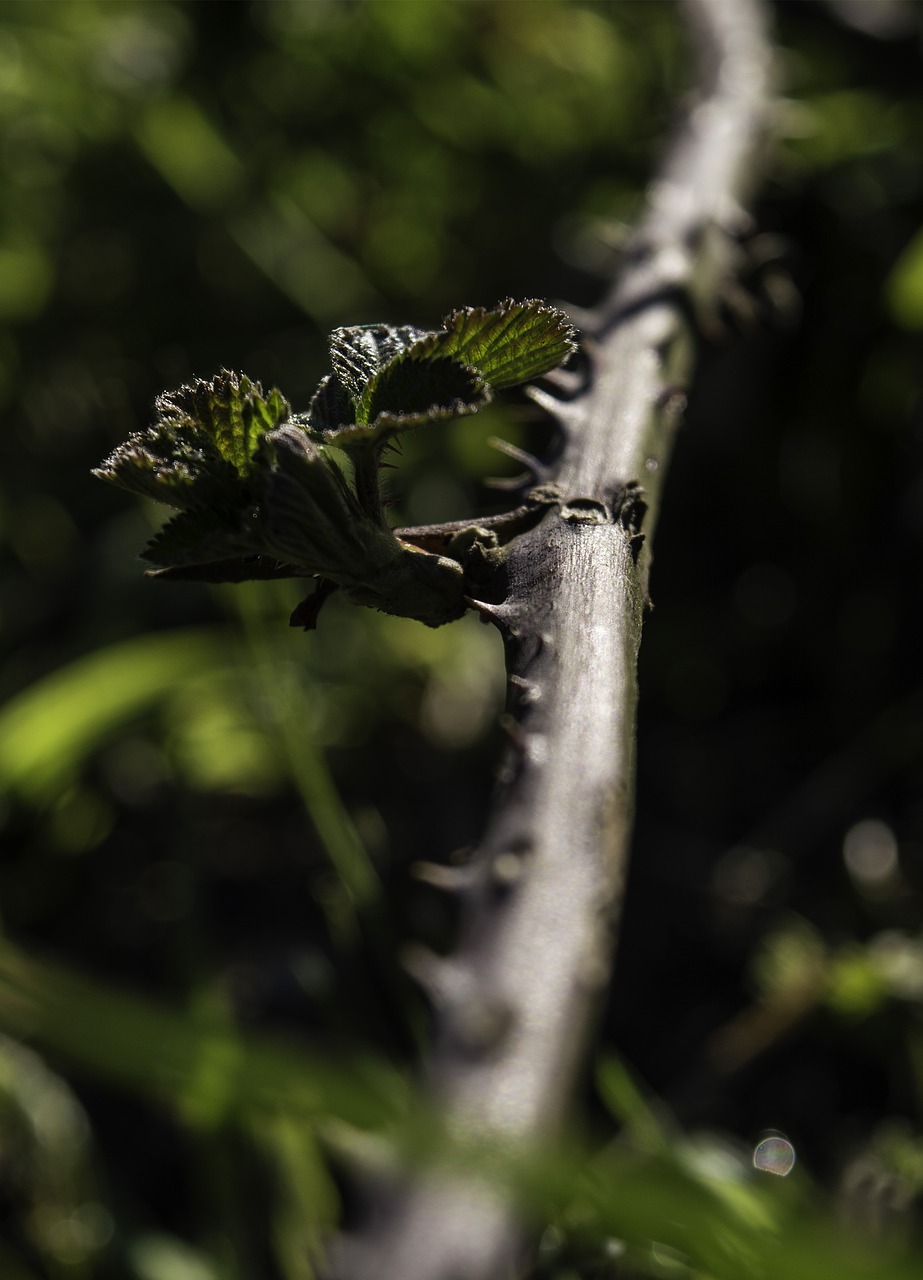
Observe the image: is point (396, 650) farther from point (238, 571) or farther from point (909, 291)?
point (238, 571)

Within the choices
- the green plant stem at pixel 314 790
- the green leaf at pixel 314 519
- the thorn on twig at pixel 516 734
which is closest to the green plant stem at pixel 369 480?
the green leaf at pixel 314 519

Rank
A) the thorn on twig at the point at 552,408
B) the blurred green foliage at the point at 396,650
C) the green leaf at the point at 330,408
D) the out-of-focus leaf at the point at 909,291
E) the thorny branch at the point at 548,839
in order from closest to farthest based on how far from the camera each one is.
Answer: the thorny branch at the point at 548,839 < the green leaf at the point at 330,408 < the thorn on twig at the point at 552,408 < the blurred green foliage at the point at 396,650 < the out-of-focus leaf at the point at 909,291

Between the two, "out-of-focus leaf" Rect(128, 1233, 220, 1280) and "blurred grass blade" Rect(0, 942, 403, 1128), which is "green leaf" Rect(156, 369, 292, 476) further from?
"out-of-focus leaf" Rect(128, 1233, 220, 1280)

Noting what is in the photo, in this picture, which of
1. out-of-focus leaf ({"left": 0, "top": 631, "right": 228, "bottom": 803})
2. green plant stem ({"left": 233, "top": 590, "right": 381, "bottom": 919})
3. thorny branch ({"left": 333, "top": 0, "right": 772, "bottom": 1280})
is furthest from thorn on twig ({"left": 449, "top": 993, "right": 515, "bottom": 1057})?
out-of-focus leaf ({"left": 0, "top": 631, "right": 228, "bottom": 803})

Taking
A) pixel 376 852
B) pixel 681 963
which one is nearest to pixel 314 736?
pixel 376 852

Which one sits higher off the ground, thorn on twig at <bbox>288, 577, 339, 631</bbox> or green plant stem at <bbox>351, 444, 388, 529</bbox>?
green plant stem at <bbox>351, 444, 388, 529</bbox>

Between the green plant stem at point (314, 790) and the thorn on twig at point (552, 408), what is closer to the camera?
the thorn on twig at point (552, 408)

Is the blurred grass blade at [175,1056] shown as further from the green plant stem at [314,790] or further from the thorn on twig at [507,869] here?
the green plant stem at [314,790]
